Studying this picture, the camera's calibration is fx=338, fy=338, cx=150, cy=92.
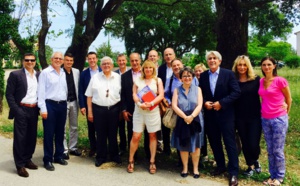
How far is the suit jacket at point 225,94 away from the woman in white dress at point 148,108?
82 centimetres

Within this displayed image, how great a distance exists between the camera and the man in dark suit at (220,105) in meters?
5.30

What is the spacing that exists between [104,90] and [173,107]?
4.40 feet

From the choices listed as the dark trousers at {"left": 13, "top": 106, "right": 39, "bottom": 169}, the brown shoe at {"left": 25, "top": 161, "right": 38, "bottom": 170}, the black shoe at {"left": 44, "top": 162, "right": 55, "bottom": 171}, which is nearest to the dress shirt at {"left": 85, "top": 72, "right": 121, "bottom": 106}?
the dark trousers at {"left": 13, "top": 106, "right": 39, "bottom": 169}

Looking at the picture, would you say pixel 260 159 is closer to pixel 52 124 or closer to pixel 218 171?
pixel 218 171

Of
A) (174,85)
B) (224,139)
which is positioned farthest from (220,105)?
(174,85)

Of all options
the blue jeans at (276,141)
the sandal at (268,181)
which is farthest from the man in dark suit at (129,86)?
→ the sandal at (268,181)

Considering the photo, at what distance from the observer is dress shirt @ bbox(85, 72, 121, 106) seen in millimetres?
6004

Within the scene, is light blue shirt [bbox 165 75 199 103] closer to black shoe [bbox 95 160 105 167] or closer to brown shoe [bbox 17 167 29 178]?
black shoe [bbox 95 160 105 167]

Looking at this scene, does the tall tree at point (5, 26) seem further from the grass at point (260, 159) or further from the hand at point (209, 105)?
the hand at point (209, 105)

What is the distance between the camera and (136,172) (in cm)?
582

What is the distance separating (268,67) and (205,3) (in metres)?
13.6

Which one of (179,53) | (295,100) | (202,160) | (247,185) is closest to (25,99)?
(202,160)

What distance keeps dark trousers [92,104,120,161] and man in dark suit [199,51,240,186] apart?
1.67 m

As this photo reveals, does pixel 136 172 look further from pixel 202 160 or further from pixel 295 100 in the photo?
pixel 295 100
